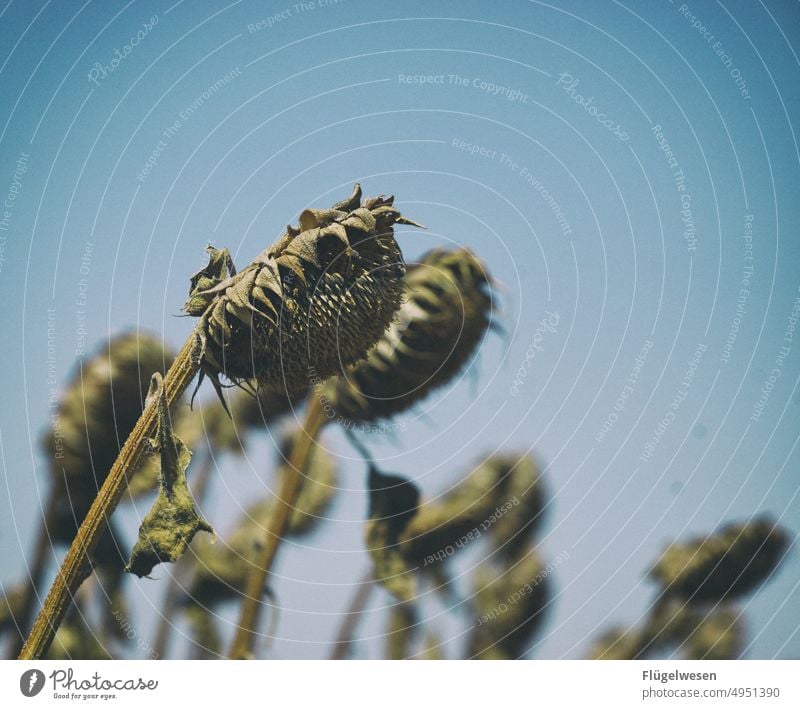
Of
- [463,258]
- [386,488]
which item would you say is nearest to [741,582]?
[386,488]

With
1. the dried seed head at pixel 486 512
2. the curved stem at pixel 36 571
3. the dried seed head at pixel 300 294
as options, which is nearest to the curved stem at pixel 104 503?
the dried seed head at pixel 300 294

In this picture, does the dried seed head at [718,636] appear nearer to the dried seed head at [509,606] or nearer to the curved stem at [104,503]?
the dried seed head at [509,606]

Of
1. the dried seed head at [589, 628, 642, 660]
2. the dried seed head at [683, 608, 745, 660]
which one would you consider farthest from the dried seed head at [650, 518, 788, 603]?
the dried seed head at [589, 628, 642, 660]

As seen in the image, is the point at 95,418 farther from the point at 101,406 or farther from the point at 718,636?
the point at 718,636

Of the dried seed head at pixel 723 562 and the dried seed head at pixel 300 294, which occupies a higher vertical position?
the dried seed head at pixel 300 294

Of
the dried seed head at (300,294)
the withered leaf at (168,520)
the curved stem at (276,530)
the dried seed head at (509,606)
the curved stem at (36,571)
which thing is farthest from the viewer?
the dried seed head at (509,606)
